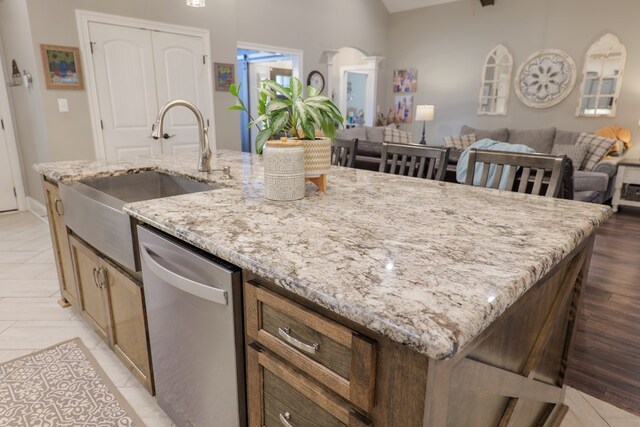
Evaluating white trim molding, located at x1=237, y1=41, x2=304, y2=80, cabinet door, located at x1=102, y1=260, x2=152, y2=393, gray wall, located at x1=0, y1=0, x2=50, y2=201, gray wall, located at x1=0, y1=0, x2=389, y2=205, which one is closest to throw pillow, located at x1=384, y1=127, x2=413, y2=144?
gray wall, located at x1=0, y1=0, x2=389, y2=205

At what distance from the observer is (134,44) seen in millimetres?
4133

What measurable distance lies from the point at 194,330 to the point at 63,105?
11.8 feet

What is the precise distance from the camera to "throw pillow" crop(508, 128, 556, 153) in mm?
5875

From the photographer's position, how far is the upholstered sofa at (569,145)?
443cm

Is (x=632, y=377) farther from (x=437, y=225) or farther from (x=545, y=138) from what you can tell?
(x=545, y=138)

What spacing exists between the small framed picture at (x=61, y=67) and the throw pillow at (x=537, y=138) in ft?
19.0

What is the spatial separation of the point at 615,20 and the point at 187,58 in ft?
18.7

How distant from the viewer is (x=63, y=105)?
150 inches

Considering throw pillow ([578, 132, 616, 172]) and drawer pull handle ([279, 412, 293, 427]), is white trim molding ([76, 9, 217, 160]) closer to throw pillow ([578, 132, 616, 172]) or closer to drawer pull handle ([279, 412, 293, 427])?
drawer pull handle ([279, 412, 293, 427])

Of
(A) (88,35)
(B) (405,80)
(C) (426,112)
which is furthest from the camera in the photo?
(B) (405,80)

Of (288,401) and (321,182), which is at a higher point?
(321,182)

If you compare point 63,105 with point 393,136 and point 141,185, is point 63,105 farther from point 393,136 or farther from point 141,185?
point 393,136

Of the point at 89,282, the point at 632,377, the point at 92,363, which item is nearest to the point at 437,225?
the point at 632,377

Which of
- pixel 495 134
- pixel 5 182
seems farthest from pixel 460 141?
pixel 5 182
